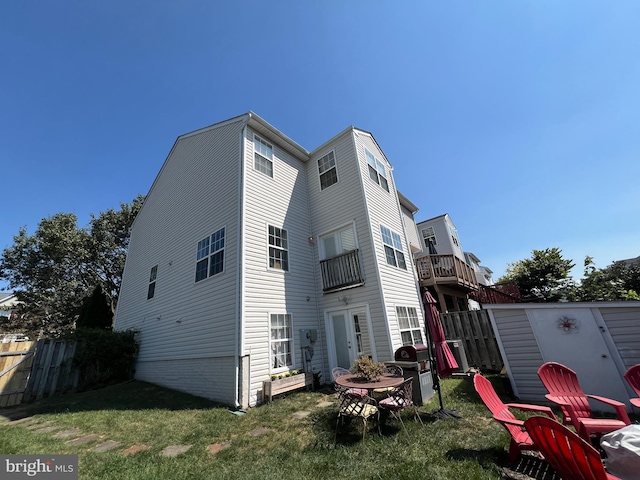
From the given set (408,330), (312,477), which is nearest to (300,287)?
(408,330)

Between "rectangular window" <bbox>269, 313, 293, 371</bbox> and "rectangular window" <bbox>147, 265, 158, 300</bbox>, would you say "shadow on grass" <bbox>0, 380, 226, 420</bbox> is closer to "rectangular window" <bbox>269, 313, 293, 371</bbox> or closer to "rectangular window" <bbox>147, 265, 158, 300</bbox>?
"rectangular window" <bbox>269, 313, 293, 371</bbox>

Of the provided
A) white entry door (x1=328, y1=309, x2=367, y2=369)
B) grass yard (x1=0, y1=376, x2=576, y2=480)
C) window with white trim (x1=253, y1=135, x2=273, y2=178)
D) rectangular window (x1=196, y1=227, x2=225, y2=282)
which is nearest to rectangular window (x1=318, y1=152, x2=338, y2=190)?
window with white trim (x1=253, y1=135, x2=273, y2=178)

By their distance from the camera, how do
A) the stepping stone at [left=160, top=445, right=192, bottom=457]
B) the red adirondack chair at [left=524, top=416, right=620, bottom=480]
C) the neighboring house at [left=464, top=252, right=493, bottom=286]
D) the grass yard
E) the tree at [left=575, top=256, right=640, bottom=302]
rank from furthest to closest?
1. the neighboring house at [left=464, top=252, right=493, bottom=286]
2. the tree at [left=575, top=256, right=640, bottom=302]
3. the stepping stone at [left=160, top=445, right=192, bottom=457]
4. the grass yard
5. the red adirondack chair at [left=524, top=416, right=620, bottom=480]

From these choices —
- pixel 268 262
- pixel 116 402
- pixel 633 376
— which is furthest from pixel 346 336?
pixel 116 402

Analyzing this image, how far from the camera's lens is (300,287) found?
31.9 ft

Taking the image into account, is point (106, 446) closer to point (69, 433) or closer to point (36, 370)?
point (69, 433)

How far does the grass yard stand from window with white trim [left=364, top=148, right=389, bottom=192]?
8658mm

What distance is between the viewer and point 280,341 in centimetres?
833

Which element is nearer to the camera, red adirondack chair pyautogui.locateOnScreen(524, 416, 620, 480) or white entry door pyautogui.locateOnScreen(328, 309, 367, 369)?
red adirondack chair pyautogui.locateOnScreen(524, 416, 620, 480)

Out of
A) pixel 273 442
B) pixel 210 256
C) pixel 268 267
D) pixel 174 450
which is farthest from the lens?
pixel 210 256

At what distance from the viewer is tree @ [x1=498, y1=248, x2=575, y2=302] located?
734 inches

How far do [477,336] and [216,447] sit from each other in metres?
8.90

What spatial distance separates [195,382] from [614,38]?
1661 centimetres

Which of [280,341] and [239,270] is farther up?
[239,270]
